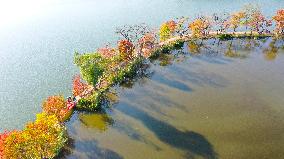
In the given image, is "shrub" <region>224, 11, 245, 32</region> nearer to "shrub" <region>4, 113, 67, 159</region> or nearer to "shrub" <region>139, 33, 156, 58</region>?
"shrub" <region>139, 33, 156, 58</region>

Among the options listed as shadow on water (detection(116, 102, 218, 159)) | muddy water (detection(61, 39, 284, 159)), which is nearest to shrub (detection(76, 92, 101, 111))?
muddy water (detection(61, 39, 284, 159))

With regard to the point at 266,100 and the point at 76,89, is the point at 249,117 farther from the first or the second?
the point at 76,89

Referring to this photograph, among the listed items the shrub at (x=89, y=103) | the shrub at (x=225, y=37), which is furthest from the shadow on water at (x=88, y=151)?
the shrub at (x=225, y=37)

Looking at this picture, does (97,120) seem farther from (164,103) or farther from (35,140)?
(35,140)

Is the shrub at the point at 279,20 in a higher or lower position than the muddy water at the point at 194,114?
higher

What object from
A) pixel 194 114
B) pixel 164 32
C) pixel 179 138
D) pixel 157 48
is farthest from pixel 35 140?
pixel 164 32

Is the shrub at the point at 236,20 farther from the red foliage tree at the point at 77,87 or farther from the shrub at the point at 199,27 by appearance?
the red foliage tree at the point at 77,87
